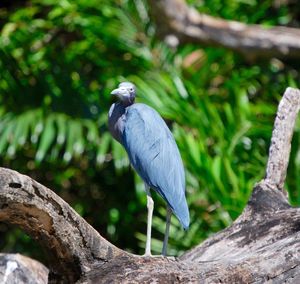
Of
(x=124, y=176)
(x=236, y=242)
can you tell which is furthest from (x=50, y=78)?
(x=236, y=242)

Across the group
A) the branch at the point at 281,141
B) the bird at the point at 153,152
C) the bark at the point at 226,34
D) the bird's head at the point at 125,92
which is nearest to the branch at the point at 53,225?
the bird at the point at 153,152

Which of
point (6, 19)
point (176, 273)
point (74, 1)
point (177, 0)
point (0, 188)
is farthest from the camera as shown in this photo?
point (6, 19)

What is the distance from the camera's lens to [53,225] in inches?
84.5

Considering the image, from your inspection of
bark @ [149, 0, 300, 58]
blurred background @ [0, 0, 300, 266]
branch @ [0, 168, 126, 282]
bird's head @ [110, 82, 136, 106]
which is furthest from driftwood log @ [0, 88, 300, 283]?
bark @ [149, 0, 300, 58]

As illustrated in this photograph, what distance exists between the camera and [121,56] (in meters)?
4.82

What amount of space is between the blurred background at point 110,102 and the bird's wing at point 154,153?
135 centimetres

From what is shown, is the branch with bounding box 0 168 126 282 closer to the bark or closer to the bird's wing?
the bird's wing

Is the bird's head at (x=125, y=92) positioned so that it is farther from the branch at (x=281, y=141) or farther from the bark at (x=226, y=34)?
the bark at (x=226, y=34)

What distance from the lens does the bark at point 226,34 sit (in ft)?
14.6

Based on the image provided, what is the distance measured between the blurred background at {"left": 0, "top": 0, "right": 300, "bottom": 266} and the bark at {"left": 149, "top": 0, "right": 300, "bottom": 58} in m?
0.13

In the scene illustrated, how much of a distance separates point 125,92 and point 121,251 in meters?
0.48

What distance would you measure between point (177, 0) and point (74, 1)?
580 mm

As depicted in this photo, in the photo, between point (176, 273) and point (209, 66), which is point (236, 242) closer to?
point (176, 273)

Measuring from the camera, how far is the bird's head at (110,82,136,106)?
8.37 feet
